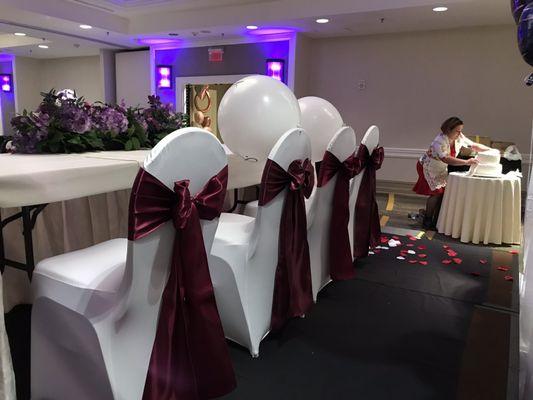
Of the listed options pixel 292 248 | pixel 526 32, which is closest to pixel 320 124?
pixel 292 248

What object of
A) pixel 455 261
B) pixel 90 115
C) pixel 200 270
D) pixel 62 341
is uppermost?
pixel 90 115

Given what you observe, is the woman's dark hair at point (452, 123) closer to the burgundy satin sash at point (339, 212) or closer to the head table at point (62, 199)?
the burgundy satin sash at point (339, 212)

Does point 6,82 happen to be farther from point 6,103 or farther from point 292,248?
point 292,248

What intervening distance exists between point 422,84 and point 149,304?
5.89 meters

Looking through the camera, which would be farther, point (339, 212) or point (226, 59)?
point (226, 59)

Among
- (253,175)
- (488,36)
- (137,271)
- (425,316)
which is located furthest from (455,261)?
(488,36)

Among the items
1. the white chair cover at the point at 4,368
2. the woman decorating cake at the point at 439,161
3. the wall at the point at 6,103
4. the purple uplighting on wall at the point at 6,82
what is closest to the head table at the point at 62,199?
the white chair cover at the point at 4,368

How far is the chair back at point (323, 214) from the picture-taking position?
2.16 m

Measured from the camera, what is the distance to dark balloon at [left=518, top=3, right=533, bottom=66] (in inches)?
53.9

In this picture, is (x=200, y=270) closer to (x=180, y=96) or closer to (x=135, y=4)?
(x=135, y=4)

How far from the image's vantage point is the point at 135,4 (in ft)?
20.0

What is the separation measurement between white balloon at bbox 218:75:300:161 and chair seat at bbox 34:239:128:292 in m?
1.01

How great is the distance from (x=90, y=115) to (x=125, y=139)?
0.81 feet

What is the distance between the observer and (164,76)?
7523mm
